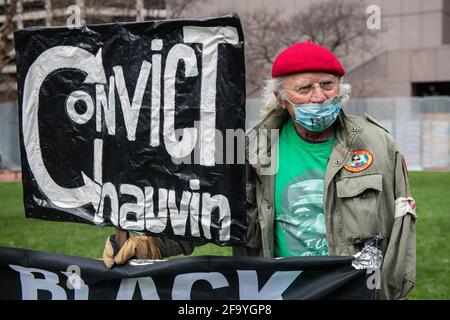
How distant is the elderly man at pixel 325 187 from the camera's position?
2709mm

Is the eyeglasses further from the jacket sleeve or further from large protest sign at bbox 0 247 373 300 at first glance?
large protest sign at bbox 0 247 373 300

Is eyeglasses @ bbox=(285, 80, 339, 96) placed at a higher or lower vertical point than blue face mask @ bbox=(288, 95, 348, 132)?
higher

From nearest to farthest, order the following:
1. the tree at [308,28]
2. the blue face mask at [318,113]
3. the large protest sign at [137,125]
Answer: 1. the large protest sign at [137,125]
2. the blue face mask at [318,113]
3. the tree at [308,28]

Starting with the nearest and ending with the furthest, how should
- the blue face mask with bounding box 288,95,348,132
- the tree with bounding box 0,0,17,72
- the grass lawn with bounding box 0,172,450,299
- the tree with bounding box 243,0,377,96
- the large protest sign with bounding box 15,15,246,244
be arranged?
the large protest sign with bounding box 15,15,246,244 < the blue face mask with bounding box 288,95,348,132 < the grass lawn with bounding box 0,172,450,299 < the tree with bounding box 0,0,17,72 < the tree with bounding box 243,0,377,96

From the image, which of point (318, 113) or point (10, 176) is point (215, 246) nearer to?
point (318, 113)

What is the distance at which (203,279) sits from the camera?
9.22 ft

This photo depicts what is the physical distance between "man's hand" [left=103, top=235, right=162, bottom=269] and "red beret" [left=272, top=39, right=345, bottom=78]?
41.6 inches

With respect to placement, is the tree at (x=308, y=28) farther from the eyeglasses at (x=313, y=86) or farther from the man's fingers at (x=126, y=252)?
the man's fingers at (x=126, y=252)

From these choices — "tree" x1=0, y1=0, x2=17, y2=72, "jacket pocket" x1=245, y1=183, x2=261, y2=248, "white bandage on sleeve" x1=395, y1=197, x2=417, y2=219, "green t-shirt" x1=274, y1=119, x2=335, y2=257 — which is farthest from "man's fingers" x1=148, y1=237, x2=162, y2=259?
"tree" x1=0, y1=0, x2=17, y2=72

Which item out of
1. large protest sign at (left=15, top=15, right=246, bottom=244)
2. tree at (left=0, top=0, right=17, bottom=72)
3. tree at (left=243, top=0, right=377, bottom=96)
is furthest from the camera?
tree at (left=243, top=0, right=377, bottom=96)

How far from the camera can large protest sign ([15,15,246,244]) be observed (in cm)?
263

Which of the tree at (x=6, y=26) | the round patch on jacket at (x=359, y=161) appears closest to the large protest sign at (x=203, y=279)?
the round patch on jacket at (x=359, y=161)

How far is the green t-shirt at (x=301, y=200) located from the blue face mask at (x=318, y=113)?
0.13 meters
